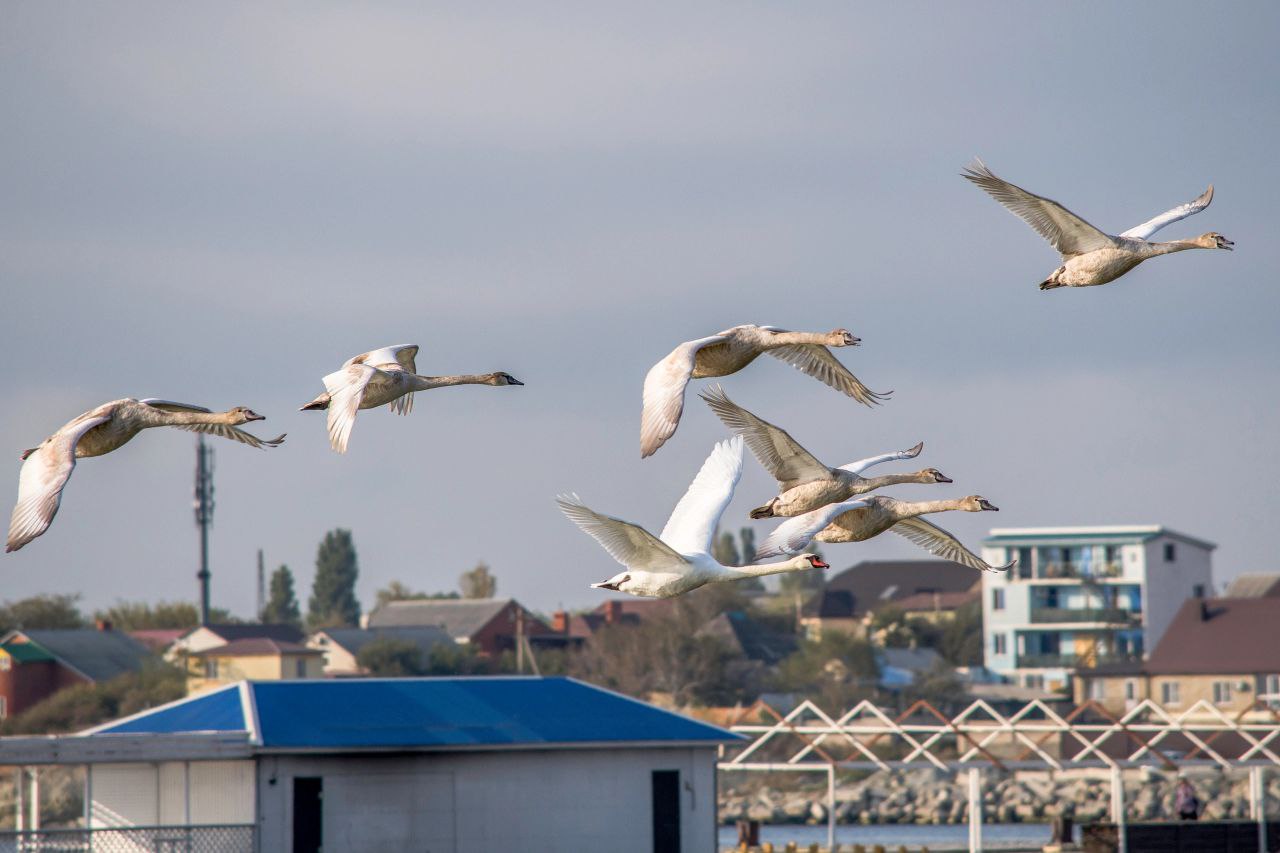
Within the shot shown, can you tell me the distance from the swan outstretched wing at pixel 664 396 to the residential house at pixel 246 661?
305ft

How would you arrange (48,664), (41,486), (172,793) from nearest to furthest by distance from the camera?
1. (41,486)
2. (172,793)
3. (48,664)

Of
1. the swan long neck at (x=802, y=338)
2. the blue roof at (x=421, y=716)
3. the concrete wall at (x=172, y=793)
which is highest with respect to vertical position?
the swan long neck at (x=802, y=338)

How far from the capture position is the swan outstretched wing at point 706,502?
84.4ft

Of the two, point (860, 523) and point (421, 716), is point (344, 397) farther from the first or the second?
point (421, 716)

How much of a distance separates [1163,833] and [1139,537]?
69.6 metres

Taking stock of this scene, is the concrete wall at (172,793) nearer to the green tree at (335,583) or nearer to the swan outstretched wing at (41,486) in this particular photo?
the swan outstretched wing at (41,486)

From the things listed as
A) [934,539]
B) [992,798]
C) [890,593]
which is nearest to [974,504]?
[934,539]

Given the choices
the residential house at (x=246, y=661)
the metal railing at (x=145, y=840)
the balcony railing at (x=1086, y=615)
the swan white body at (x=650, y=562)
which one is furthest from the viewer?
the balcony railing at (x=1086, y=615)

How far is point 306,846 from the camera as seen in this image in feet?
147

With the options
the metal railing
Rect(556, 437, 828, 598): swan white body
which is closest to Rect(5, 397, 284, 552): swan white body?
Rect(556, 437, 828, 598): swan white body

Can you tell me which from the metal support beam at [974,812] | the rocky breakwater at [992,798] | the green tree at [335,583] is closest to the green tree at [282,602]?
the green tree at [335,583]

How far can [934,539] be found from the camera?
27594 mm

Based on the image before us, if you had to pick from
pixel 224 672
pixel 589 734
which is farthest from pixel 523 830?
pixel 224 672

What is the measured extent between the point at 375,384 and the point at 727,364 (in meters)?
3.75
